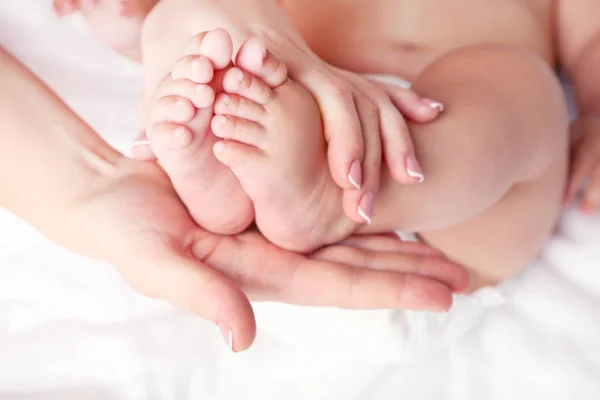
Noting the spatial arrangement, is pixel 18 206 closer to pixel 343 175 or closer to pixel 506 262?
pixel 343 175

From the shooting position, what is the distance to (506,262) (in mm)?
801

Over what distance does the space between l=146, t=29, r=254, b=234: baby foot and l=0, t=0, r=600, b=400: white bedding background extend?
30 cm

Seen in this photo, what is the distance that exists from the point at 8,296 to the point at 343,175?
1.85 ft

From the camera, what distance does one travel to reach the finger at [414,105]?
64cm

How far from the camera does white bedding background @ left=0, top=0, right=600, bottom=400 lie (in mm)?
769

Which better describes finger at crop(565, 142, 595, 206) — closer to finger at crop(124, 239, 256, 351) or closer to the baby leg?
the baby leg

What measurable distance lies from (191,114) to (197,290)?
0.14m

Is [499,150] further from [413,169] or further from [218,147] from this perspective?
[218,147]

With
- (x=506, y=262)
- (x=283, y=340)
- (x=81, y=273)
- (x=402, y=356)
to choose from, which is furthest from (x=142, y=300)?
(x=506, y=262)

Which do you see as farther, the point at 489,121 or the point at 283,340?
the point at 283,340

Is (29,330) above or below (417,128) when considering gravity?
below

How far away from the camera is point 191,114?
49cm

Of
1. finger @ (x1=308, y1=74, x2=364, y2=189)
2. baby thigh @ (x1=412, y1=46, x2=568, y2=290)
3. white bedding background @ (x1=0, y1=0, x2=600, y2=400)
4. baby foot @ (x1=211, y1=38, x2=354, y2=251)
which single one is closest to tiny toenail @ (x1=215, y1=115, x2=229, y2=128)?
baby foot @ (x1=211, y1=38, x2=354, y2=251)

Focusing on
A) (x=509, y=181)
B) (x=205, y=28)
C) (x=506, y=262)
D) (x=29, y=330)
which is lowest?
(x=29, y=330)
